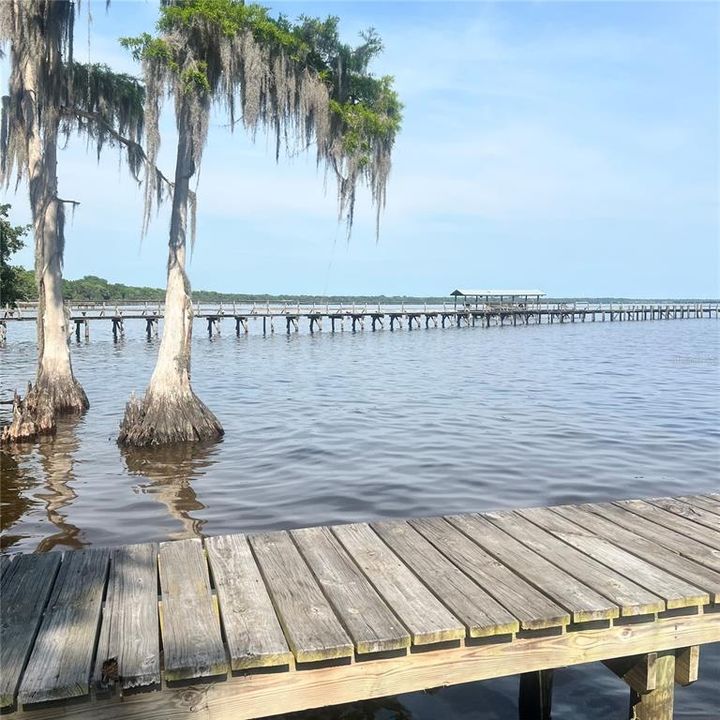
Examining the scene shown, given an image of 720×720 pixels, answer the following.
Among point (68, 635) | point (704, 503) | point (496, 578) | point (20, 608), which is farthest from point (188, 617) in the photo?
point (704, 503)

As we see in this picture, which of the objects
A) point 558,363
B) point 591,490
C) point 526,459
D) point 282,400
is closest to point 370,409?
point 282,400

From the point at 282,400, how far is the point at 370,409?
2.85 metres

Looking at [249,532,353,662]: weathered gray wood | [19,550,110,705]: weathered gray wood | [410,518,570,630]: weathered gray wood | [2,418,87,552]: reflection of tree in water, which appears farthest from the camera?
[2,418,87,552]: reflection of tree in water

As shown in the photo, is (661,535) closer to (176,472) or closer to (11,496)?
(176,472)

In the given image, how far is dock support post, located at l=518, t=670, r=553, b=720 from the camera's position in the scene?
153 inches

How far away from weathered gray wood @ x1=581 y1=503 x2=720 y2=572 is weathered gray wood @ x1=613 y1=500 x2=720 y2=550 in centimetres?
4

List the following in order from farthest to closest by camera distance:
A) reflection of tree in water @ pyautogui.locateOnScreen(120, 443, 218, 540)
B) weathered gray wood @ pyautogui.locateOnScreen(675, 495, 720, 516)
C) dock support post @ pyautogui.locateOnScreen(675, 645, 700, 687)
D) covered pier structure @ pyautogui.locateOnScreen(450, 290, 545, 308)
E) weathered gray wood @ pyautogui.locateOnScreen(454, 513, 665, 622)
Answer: covered pier structure @ pyautogui.locateOnScreen(450, 290, 545, 308)
reflection of tree in water @ pyautogui.locateOnScreen(120, 443, 218, 540)
weathered gray wood @ pyautogui.locateOnScreen(675, 495, 720, 516)
dock support post @ pyautogui.locateOnScreen(675, 645, 700, 687)
weathered gray wood @ pyautogui.locateOnScreen(454, 513, 665, 622)

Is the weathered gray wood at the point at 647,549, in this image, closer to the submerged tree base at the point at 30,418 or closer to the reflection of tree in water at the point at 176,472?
the reflection of tree in water at the point at 176,472

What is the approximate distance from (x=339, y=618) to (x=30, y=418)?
10.7 m

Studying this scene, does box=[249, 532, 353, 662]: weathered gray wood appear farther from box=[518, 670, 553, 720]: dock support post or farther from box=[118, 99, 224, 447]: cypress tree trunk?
box=[118, 99, 224, 447]: cypress tree trunk

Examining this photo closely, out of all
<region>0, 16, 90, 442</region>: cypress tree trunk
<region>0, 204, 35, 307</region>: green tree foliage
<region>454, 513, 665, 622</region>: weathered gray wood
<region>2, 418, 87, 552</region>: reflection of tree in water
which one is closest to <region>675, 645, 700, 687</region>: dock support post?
<region>454, 513, 665, 622</region>: weathered gray wood

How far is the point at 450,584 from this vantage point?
3.58 meters

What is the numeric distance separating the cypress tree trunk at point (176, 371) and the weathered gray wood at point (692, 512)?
26.8 ft

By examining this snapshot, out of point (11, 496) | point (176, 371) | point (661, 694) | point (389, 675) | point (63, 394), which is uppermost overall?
A: point (176, 371)
